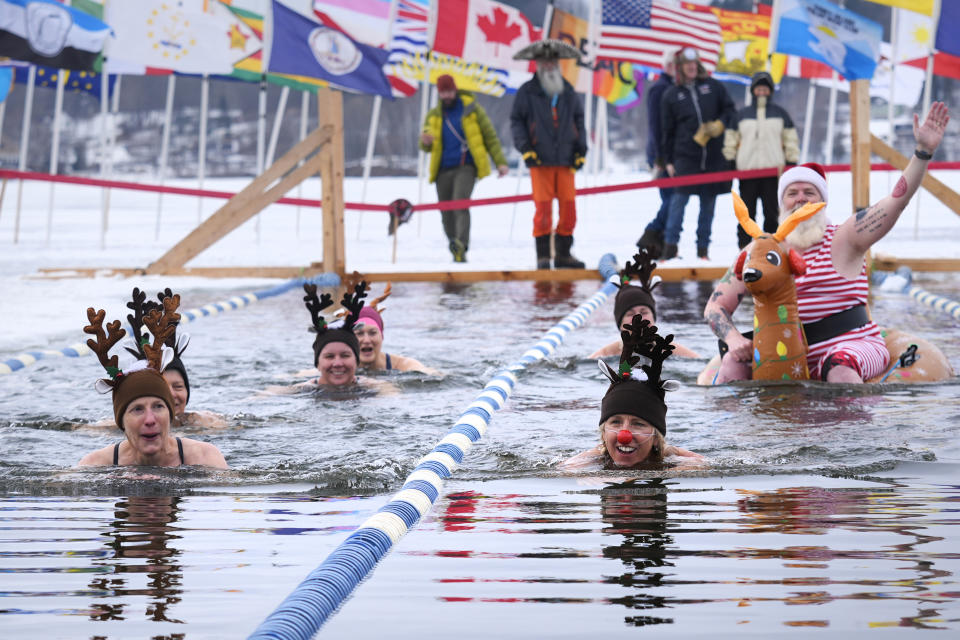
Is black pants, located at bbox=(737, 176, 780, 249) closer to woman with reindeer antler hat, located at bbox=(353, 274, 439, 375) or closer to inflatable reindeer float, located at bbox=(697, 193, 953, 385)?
woman with reindeer antler hat, located at bbox=(353, 274, 439, 375)

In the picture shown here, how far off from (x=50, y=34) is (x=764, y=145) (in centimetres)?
800

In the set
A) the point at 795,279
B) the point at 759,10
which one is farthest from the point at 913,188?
the point at 759,10

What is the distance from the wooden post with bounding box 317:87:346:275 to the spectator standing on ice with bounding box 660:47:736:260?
145 inches

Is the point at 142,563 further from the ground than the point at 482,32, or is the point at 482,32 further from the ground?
the point at 482,32

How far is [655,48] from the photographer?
1678cm

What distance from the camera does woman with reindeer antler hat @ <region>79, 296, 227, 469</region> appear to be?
18.1 feet

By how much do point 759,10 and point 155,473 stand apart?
19188 millimetres

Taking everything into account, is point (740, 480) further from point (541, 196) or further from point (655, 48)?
point (655, 48)

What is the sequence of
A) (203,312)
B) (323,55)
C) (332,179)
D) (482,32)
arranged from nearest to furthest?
1. (203,312)
2. (332,179)
3. (323,55)
4. (482,32)

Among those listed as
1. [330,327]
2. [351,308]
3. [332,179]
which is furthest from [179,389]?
[332,179]

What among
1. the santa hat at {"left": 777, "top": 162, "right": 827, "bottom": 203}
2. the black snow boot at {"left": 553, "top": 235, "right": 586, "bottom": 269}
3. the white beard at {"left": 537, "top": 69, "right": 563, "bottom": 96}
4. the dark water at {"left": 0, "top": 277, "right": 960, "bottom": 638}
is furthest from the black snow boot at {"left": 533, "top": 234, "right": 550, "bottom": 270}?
the santa hat at {"left": 777, "top": 162, "right": 827, "bottom": 203}

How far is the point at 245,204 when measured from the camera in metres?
14.2

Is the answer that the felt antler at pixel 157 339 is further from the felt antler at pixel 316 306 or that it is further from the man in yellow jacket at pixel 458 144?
the man in yellow jacket at pixel 458 144

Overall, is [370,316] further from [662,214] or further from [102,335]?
[662,214]
